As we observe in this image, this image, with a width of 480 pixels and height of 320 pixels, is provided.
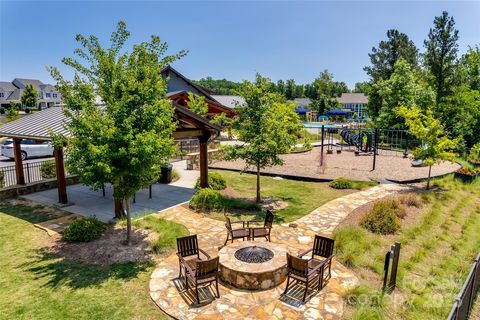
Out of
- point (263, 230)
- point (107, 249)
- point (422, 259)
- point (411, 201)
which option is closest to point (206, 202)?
point (263, 230)

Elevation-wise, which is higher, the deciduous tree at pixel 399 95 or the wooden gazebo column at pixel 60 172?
the deciduous tree at pixel 399 95

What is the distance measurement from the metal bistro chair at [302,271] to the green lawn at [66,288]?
2675mm

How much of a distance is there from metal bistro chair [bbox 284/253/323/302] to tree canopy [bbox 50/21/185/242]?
4.28 m

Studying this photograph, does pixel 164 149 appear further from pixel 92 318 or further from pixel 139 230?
pixel 92 318

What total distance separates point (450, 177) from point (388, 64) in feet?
105

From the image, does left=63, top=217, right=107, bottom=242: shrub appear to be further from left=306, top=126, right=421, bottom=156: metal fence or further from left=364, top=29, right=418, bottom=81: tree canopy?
left=364, top=29, right=418, bottom=81: tree canopy

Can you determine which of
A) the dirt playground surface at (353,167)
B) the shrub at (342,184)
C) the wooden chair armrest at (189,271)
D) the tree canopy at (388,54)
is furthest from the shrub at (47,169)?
the tree canopy at (388,54)

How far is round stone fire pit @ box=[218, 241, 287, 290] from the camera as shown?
669 centimetres

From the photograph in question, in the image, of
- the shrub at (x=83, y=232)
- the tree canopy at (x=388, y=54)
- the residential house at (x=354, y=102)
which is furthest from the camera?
the residential house at (x=354, y=102)

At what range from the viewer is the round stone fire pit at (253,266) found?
22.0 feet

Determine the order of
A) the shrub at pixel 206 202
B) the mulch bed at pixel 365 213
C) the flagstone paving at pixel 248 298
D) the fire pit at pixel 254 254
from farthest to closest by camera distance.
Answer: the shrub at pixel 206 202
the mulch bed at pixel 365 213
the fire pit at pixel 254 254
the flagstone paving at pixel 248 298

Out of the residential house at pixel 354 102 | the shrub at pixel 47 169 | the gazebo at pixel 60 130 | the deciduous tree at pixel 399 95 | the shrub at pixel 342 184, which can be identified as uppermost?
the residential house at pixel 354 102

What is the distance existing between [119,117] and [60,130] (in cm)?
520

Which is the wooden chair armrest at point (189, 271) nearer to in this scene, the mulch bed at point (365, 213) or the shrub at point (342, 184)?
the mulch bed at point (365, 213)
